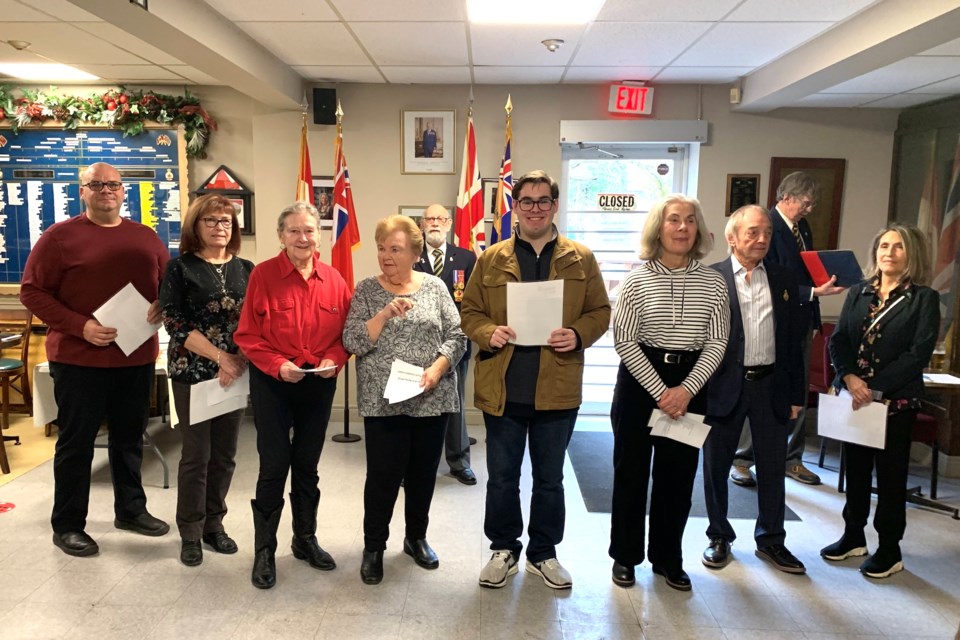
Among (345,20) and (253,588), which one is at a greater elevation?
(345,20)

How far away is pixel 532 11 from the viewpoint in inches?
122

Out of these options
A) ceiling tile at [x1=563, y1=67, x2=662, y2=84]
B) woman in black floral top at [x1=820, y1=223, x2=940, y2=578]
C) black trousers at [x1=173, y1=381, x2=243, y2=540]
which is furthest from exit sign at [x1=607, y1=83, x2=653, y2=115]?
black trousers at [x1=173, y1=381, x2=243, y2=540]

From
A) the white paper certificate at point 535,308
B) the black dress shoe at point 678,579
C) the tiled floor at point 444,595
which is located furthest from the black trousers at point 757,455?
the white paper certificate at point 535,308

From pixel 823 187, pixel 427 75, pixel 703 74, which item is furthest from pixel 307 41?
pixel 823 187

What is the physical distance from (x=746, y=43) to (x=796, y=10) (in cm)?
55

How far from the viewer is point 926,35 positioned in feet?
9.15

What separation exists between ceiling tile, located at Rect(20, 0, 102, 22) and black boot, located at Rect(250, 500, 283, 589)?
8.05ft

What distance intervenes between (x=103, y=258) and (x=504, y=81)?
2.99 m

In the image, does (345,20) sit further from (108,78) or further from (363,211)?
(108,78)

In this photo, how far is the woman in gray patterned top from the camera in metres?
2.35

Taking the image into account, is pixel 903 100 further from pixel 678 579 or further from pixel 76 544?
pixel 76 544

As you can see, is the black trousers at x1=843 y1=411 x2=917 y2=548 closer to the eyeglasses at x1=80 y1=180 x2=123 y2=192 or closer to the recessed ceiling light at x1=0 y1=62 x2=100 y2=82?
the eyeglasses at x1=80 y1=180 x2=123 y2=192

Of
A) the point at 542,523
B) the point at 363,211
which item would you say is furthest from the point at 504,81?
the point at 542,523

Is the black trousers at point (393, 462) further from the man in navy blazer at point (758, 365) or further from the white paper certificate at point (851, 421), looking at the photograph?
the white paper certificate at point (851, 421)
